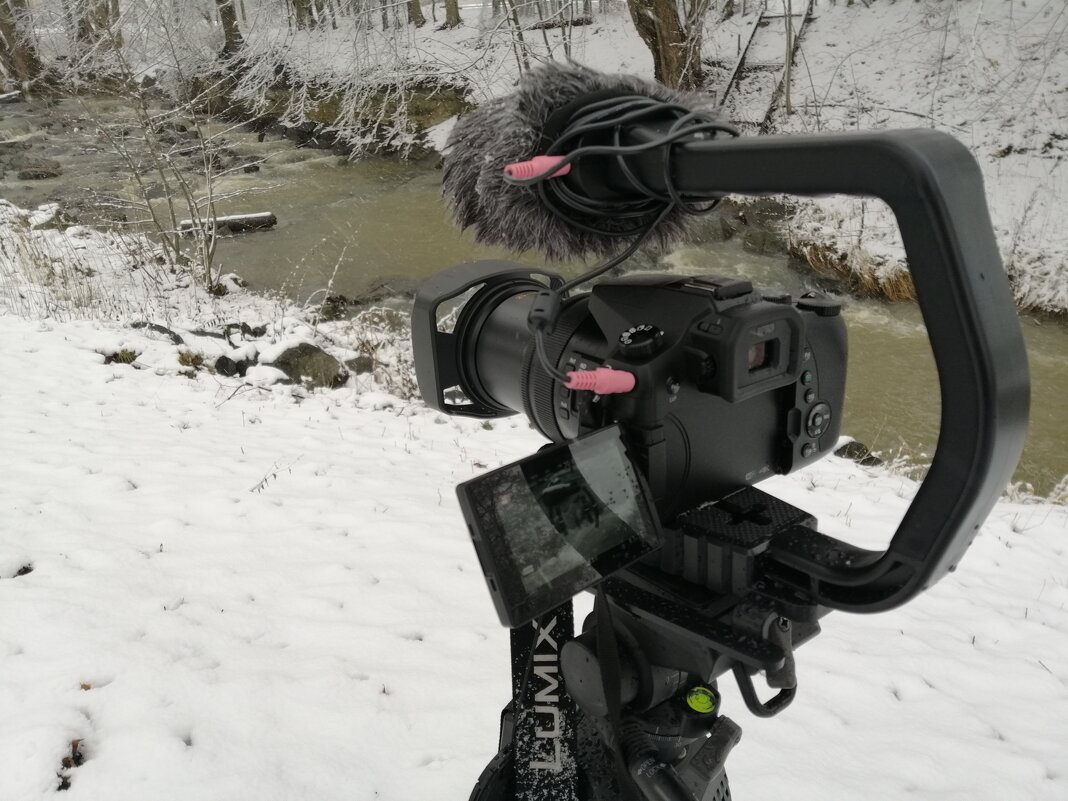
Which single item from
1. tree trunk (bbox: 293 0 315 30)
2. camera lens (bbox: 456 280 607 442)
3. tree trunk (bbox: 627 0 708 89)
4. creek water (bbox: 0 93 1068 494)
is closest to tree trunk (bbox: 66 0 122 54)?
creek water (bbox: 0 93 1068 494)

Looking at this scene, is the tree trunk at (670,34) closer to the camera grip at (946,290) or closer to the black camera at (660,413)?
the black camera at (660,413)

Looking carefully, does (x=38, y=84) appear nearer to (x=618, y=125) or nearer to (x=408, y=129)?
(x=408, y=129)

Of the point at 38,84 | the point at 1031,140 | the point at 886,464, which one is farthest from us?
the point at 38,84

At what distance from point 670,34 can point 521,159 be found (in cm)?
769

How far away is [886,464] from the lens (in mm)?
4105

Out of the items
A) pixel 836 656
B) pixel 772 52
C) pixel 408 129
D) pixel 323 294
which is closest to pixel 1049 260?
pixel 772 52

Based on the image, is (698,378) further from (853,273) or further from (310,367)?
(853,273)

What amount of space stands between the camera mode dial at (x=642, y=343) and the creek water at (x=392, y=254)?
1.37 metres

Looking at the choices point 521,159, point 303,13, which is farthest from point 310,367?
point 303,13

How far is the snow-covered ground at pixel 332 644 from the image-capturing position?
1.60 meters

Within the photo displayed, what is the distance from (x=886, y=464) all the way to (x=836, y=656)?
2.31 m

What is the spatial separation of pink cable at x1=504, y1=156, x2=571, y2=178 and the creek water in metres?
1.30

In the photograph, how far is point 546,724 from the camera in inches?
45.8

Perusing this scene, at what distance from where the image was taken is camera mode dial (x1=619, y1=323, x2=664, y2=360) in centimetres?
89
